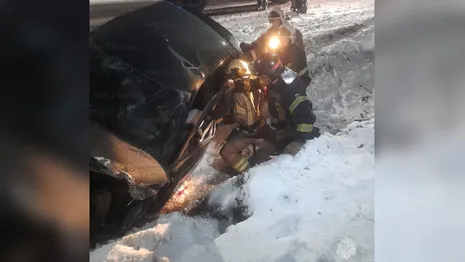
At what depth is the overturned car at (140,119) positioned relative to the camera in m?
1.25

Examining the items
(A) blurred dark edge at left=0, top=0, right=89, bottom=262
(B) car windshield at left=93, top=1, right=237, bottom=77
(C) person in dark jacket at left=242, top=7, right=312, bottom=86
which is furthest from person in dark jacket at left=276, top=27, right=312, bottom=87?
(A) blurred dark edge at left=0, top=0, right=89, bottom=262

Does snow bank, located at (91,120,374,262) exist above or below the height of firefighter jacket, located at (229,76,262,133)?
below

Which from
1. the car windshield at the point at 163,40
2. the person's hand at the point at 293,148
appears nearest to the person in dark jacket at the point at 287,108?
the person's hand at the point at 293,148

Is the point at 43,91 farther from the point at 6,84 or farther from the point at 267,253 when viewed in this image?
the point at 267,253

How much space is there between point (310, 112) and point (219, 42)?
0.97 ft

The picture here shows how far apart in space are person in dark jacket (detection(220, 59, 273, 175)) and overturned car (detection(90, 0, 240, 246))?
1.3 inches

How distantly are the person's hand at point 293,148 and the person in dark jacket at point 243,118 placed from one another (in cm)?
4

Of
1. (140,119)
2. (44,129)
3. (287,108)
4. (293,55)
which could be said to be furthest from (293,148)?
(44,129)

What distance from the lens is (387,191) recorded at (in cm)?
129

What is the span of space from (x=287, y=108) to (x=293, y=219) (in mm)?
283

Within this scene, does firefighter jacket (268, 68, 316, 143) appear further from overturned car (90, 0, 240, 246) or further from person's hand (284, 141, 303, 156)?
overturned car (90, 0, 240, 246)

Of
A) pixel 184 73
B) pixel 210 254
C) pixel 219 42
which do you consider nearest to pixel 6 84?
pixel 184 73

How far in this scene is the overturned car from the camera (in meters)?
1.25

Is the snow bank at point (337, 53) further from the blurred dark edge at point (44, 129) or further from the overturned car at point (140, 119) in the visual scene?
the blurred dark edge at point (44, 129)
